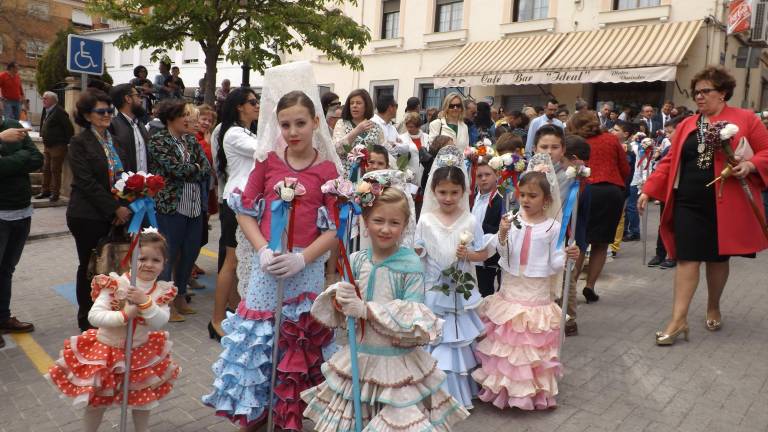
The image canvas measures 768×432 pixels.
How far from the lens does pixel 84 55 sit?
8078 mm

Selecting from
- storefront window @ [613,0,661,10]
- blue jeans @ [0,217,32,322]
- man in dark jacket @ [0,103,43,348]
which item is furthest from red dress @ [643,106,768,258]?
storefront window @ [613,0,661,10]

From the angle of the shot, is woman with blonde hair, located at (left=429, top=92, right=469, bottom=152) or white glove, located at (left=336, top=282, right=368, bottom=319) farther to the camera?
woman with blonde hair, located at (left=429, top=92, right=469, bottom=152)

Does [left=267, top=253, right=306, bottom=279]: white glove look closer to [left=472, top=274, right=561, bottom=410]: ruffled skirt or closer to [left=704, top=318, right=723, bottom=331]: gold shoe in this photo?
[left=472, top=274, right=561, bottom=410]: ruffled skirt

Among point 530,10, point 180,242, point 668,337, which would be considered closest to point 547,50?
point 530,10

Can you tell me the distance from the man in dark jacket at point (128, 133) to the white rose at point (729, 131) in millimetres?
4970

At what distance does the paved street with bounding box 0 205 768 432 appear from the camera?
12.5ft

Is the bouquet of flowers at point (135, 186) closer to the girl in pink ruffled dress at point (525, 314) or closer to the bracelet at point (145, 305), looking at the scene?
the bracelet at point (145, 305)

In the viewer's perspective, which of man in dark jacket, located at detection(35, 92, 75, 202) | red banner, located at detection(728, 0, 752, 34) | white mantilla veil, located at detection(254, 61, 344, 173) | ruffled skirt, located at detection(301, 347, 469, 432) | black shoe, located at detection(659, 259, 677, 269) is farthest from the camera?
red banner, located at detection(728, 0, 752, 34)

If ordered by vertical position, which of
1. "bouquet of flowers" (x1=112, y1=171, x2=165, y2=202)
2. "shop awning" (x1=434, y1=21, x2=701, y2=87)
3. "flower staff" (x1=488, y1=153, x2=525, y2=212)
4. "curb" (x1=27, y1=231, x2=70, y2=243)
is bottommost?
"curb" (x1=27, y1=231, x2=70, y2=243)

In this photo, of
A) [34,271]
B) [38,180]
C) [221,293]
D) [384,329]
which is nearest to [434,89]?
[38,180]

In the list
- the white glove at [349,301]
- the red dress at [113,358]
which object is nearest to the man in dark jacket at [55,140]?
the red dress at [113,358]

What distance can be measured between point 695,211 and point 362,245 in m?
3.04

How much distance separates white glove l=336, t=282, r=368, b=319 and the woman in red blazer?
145 inches

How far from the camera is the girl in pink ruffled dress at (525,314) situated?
13.1ft
